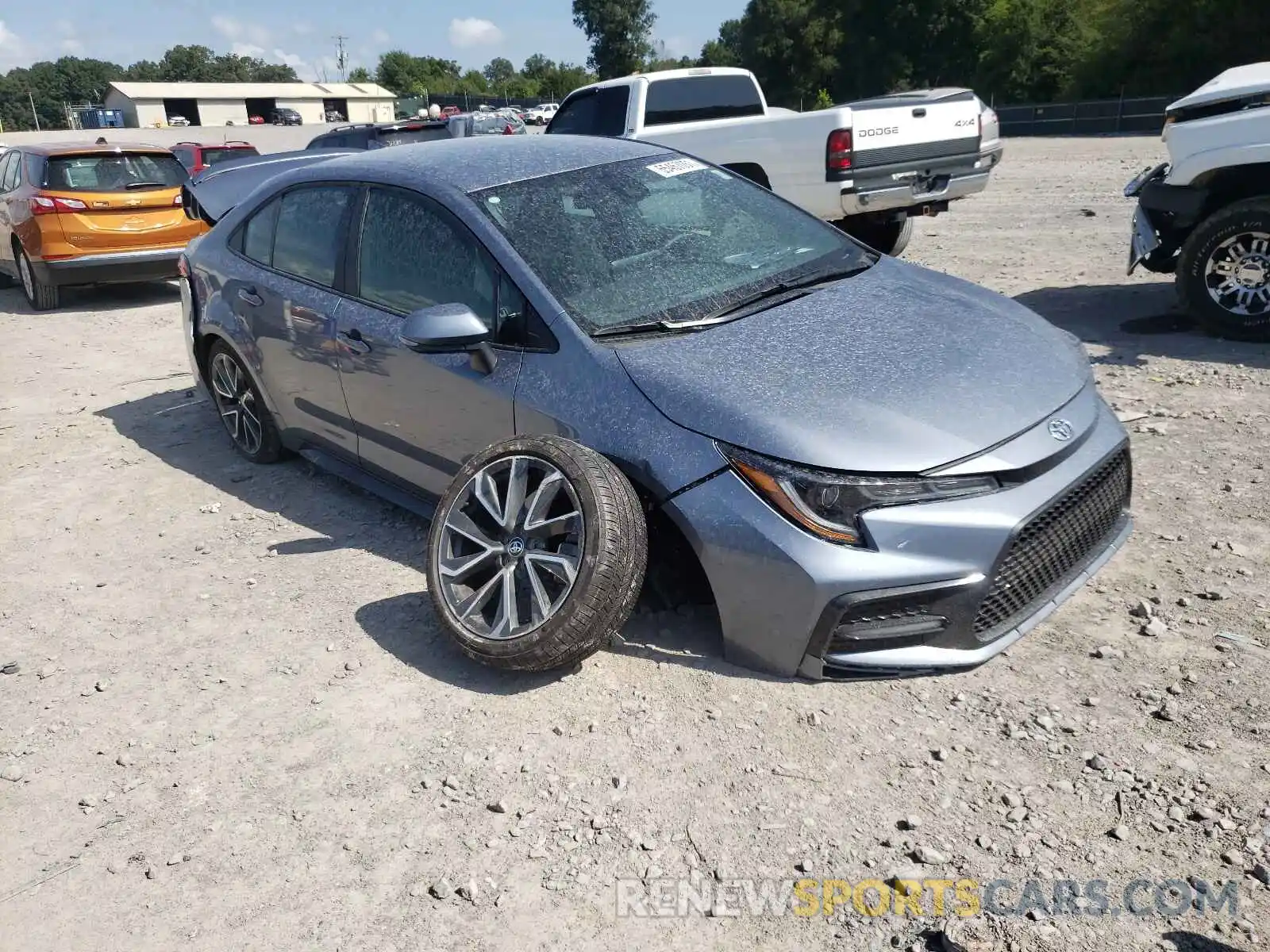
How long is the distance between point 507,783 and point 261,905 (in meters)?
0.72

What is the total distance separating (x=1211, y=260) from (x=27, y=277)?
11.7m

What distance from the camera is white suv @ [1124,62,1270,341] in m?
6.48

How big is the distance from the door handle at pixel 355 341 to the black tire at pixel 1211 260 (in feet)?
17.4

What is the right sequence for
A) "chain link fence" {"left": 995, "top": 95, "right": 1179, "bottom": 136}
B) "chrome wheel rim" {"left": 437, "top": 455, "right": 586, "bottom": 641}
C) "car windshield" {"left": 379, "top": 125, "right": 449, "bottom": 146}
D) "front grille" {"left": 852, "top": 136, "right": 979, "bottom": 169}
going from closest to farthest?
1. "chrome wheel rim" {"left": 437, "top": 455, "right": 586, "bottom": 641}
2. "front grille" {"left": 852, "top": 136, "right": 979, "bottom": 169}
3. "car windshield" {"left": 379, "top": 125, "right": 449, "bottom": 146}
4. "chain link fence" {"left": 995, "top": 95, "right": 1179, "bottom": 136}

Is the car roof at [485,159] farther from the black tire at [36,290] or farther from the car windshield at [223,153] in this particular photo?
the car windshield at [223,153]

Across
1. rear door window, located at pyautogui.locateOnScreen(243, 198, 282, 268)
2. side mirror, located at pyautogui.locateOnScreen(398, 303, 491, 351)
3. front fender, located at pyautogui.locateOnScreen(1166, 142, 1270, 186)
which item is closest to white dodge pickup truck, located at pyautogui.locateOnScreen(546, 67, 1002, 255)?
front fender, located at pyautogui.locateOnScreen(1166, 142, 1270, 186)

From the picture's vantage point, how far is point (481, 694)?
3.50 m

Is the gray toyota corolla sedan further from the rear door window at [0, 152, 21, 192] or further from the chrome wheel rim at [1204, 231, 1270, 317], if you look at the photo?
the rear door window at [0, 152, 21, 192]

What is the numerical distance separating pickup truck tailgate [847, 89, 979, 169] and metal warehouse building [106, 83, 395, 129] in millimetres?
83474

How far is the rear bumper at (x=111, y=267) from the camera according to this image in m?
11.1

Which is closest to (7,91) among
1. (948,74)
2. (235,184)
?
(948,74)

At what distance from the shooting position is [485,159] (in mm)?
4465

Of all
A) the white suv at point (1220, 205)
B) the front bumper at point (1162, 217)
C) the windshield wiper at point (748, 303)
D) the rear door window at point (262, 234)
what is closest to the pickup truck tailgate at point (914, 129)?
the front bumper at point (1162, 217)

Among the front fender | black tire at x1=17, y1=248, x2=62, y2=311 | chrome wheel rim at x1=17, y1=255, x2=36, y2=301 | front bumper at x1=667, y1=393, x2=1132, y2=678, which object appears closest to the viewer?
front bumper at x1=667, y1=393, x2=1132, y2=678
